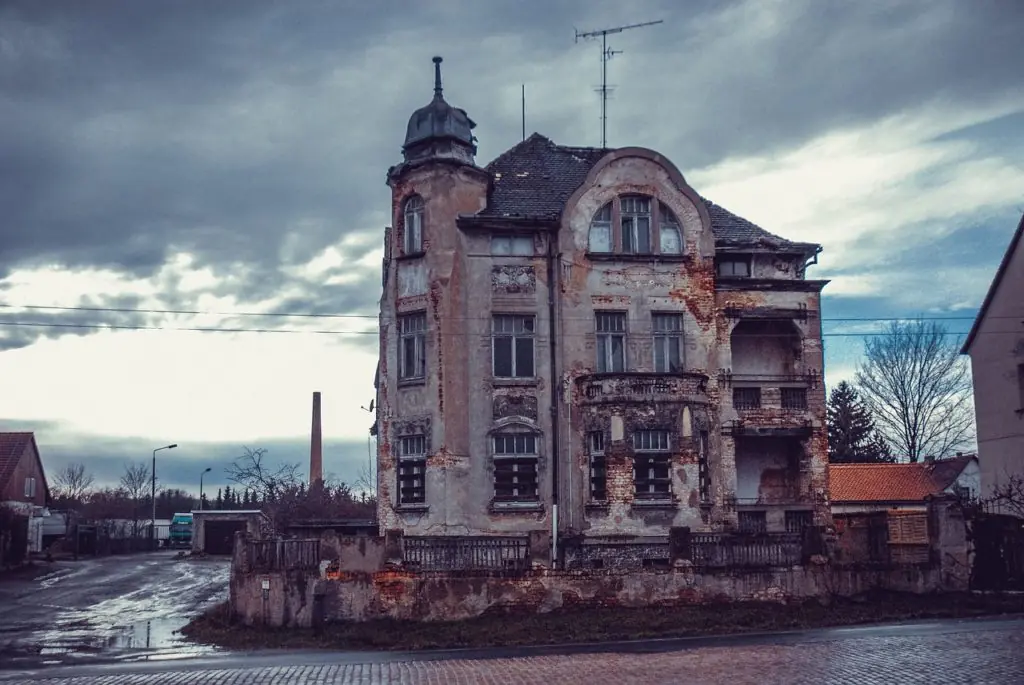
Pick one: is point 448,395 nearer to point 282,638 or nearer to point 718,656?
point 282,638

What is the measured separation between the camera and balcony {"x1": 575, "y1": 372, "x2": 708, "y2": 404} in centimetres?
3331

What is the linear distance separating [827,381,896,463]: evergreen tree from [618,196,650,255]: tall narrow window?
3990cm

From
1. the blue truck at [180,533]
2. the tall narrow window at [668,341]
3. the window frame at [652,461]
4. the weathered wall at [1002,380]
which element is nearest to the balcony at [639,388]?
the window frame at [652,461]

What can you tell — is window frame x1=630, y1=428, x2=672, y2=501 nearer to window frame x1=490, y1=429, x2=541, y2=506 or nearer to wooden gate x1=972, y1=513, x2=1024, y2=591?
window frame x1=490, y1=429, x2=541, y2=506

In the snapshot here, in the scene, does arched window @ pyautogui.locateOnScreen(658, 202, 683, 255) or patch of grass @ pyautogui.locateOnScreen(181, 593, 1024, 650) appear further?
arched window @ pyautogui.locateOnScreen(658, 202, 683, 255)

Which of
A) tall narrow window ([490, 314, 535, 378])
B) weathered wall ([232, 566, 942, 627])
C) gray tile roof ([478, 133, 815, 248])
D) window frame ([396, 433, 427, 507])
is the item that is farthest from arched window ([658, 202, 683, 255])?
weathered wall ([232, 566, 942, 627])

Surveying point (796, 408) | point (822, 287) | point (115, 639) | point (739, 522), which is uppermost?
point (822, 287)

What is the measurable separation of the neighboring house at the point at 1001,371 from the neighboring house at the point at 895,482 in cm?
1280

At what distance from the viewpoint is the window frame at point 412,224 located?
34616 millimetres

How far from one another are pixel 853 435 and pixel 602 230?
41.9 m

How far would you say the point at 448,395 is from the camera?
33.6m

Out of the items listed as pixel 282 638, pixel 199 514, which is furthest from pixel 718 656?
pixel 199 514

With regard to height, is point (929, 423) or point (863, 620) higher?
point (929, 423)

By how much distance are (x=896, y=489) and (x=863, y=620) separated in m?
32.6
